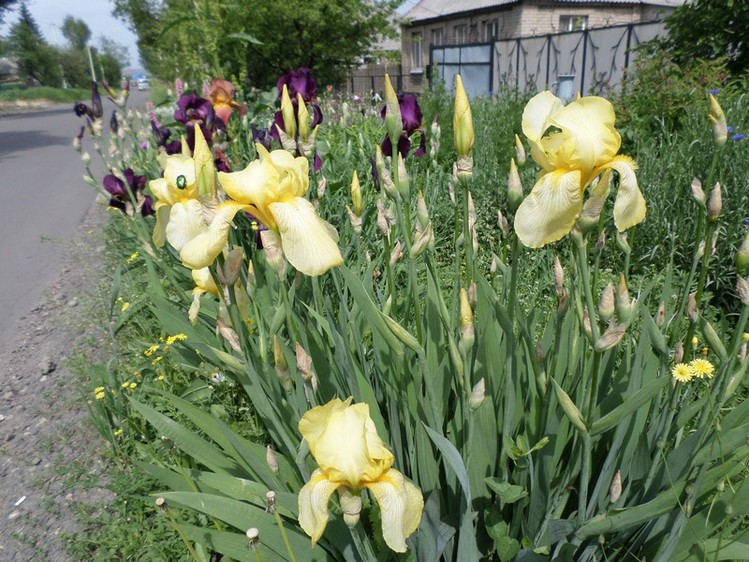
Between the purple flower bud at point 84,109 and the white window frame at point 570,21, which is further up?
the white window frame at point 570,21

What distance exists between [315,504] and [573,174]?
0.73 m

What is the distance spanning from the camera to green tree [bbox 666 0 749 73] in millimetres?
5520

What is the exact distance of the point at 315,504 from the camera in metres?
0.92

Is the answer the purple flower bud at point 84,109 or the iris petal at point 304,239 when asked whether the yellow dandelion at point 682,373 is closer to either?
the iris petal at point 304,239

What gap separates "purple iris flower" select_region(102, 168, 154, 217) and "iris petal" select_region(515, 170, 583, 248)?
2137mm

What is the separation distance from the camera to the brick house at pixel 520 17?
57.5ft

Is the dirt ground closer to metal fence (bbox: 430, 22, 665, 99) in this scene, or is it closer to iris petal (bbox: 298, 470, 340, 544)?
iris petal (bbox: 298, 470, 340, 544)

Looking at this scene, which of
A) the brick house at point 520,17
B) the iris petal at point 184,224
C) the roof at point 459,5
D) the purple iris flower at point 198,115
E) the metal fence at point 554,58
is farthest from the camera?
the roof at point 459,5

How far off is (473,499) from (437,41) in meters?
24.9

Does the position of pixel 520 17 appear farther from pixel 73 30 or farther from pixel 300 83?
pixel 73 30

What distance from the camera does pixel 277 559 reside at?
4.31ft

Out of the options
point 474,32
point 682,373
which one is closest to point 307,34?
point 474,32

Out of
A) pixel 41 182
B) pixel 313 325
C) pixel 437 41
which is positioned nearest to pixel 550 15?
pixel 437 41

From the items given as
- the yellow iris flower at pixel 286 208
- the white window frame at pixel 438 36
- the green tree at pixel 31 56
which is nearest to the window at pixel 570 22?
the white window frame at pixel 438 36
